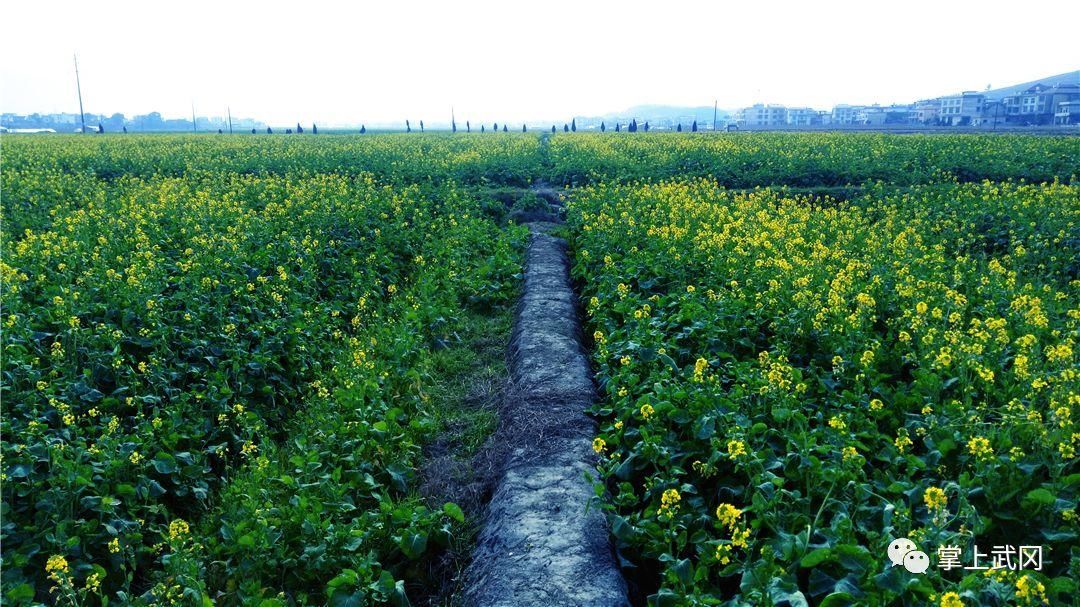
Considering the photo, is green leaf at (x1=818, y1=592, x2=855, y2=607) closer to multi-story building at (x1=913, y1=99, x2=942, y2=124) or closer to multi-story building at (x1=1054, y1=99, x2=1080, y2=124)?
multi-story building at (x1=1054, y1=99, x2=1080, y2=124)

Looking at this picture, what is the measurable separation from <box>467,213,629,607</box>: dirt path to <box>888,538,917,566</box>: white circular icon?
1316mm

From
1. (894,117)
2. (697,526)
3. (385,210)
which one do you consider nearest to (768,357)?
(697,526)

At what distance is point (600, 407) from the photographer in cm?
562

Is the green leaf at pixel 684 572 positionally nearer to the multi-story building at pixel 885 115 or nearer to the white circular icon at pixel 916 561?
the white circular icon at pixel 916 561

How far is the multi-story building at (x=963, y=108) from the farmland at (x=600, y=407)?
366 ft

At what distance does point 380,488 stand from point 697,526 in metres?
2.36

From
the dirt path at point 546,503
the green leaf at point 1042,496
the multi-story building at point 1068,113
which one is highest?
the multi-story building at point 1068,113

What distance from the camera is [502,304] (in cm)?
964

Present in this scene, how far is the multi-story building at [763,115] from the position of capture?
15450 centimetres

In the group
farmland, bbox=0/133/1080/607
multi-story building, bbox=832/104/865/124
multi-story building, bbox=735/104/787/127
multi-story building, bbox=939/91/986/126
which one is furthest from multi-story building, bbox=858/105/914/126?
farmland, bbox=0/133/1080/607

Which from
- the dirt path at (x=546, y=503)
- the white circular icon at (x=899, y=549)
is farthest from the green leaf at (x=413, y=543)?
the white circular icon at (x=899, y=549)

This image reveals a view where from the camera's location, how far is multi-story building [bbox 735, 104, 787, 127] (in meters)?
154

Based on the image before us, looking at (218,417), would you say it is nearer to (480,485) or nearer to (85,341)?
(85,341)

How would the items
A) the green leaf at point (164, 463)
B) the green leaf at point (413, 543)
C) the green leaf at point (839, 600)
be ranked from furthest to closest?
the green leaf at point (164, 463) < the green leaf at point (413, 543) < the green leaf at point (839, 600)
